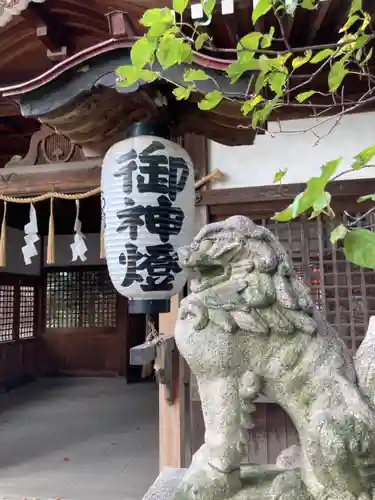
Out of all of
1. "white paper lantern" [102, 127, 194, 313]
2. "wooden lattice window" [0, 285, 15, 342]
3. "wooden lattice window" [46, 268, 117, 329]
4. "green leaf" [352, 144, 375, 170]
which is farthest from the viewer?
"wooden lattice window" [46, 268, 117, 329]

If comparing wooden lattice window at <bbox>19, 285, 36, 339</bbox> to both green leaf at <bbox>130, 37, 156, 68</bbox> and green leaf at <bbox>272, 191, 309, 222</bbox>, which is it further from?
green leaf at <bbox>272, 191, 309, 222</bbox>

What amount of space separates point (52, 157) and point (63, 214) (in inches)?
155

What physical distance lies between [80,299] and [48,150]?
7124mm

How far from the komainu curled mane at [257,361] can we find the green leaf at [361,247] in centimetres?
46

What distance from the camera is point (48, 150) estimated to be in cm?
500

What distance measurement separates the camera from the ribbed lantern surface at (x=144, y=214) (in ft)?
10.5

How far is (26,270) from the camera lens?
10930 millimetres

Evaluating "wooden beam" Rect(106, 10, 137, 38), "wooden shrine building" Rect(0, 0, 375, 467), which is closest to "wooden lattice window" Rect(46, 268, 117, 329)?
"wooden shrine building" Rect(0, 0, 375, 467)

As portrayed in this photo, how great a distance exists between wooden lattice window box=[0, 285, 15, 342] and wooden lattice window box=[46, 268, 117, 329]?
1.36 m

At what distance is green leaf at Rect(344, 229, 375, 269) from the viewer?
1107 millimetres

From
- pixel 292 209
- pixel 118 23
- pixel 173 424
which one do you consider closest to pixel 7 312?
pixel 173 424

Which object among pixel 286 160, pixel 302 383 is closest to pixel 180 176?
pixel 286 160

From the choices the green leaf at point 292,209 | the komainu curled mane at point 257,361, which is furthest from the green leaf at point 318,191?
the komainu curled mane at point 257,361

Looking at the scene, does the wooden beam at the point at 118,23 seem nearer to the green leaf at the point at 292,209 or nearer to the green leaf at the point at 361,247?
the green leaf at the point at 292,209
